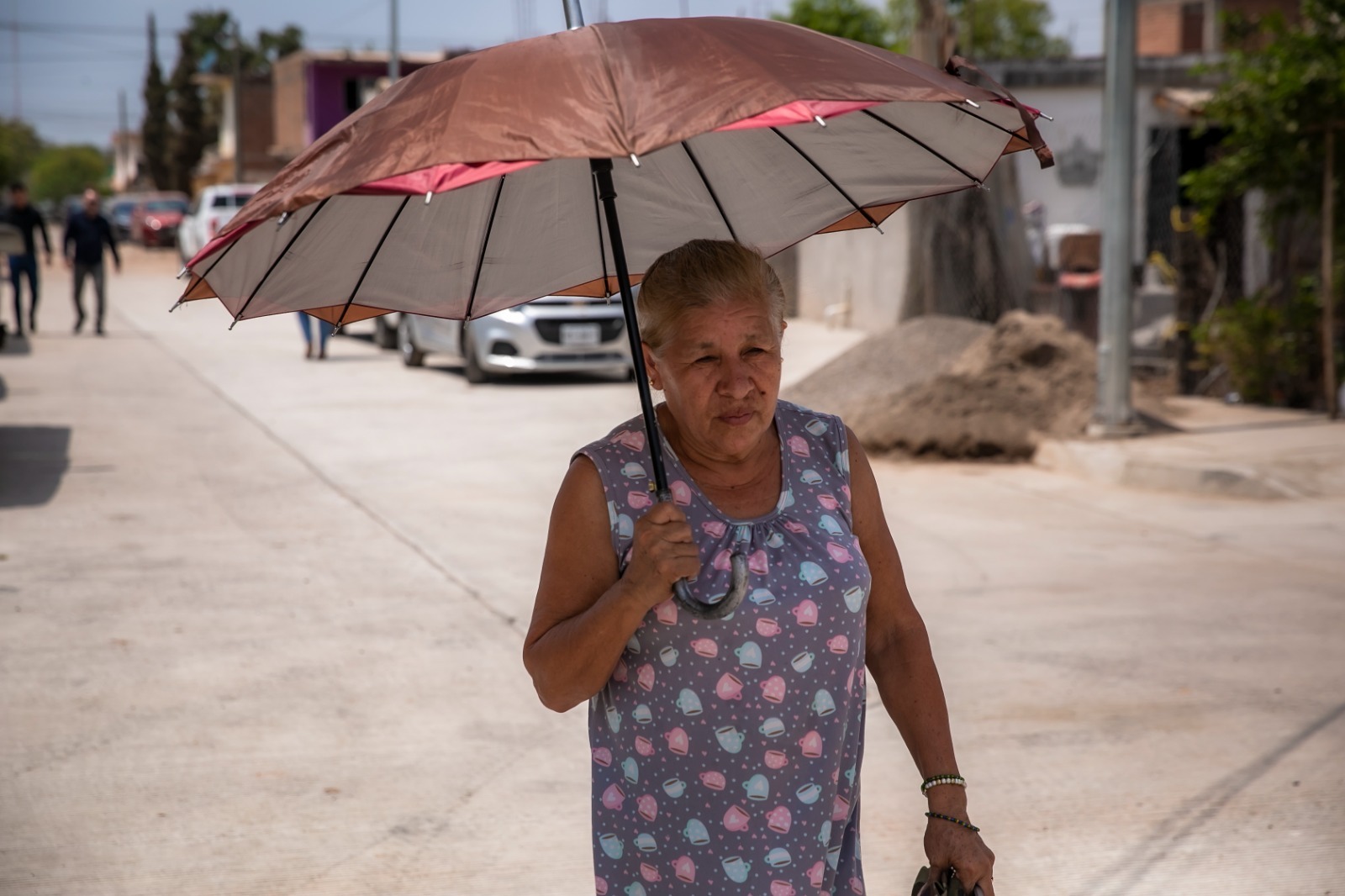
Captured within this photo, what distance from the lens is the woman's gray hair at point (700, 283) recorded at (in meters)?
2.31

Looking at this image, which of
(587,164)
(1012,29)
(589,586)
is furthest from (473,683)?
(1012,29)

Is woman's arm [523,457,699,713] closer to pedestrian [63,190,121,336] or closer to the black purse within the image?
the black purse

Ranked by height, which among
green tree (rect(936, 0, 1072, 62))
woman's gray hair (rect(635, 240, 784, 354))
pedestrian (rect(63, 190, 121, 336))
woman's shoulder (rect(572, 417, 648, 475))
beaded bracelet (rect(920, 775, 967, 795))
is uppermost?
green tree (rect(936, 0, 1072, 62))

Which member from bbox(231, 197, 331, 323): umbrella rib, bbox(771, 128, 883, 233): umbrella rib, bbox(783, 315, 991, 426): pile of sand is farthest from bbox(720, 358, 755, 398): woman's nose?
bbox(783, 315, 991, 426): pile of sand

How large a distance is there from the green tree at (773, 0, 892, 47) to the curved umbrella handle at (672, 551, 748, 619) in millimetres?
49975

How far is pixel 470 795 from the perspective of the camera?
14.9 ft

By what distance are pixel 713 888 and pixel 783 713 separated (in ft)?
0.99

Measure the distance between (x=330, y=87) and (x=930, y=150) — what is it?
55889 mm

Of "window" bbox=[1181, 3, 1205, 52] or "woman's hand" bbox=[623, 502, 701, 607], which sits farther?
"window" bbox=[1181, 3, 1205, 52]

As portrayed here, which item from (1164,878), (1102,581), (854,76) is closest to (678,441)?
(854,76)

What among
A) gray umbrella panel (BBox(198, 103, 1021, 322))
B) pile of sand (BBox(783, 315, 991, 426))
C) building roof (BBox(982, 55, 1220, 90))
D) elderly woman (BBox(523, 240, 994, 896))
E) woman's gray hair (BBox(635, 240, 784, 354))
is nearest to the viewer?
elderly woman (BBox(523, 240, 994, 896))

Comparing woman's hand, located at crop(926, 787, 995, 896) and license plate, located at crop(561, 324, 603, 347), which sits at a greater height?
license plate, located at crop(561, 324, 603, 347)

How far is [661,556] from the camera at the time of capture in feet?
6.91

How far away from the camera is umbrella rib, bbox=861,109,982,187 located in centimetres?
276
